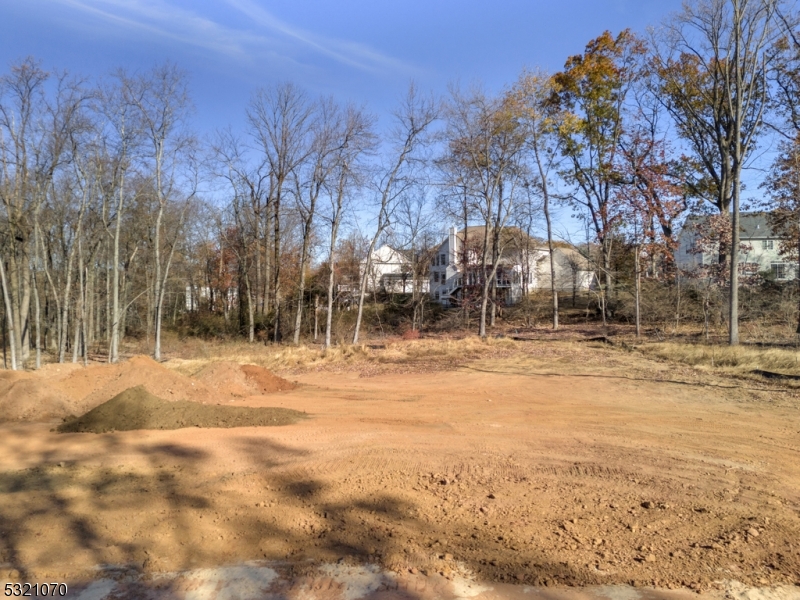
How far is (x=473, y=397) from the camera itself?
1259cm

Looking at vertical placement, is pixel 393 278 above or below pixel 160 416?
above

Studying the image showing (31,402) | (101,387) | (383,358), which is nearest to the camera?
(31,402)

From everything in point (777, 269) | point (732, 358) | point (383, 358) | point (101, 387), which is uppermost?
point (777, 269)

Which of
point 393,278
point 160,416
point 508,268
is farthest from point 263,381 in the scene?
point 393,278

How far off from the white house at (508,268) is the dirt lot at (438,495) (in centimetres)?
2719

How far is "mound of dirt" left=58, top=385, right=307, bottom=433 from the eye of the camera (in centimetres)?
955

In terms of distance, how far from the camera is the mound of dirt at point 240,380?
13.3 metres

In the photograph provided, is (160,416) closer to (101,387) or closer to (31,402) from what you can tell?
(101,387)

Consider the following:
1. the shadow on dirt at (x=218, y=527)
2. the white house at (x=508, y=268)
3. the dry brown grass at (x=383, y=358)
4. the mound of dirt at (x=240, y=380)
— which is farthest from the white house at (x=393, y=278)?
Result: the shadow on dirt at (x=218, y=527)

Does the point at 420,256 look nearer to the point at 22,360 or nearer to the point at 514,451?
the point at 22,360

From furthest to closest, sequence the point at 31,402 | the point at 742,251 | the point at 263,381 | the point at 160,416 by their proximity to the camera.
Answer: the point at 742,251 → the point at 263,381 → the point at 31,402 → the point at 160,416

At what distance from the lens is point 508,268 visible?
42656mm

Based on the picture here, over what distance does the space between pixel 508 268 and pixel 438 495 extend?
37633mm

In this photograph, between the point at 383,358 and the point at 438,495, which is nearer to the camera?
the point at 438,495
